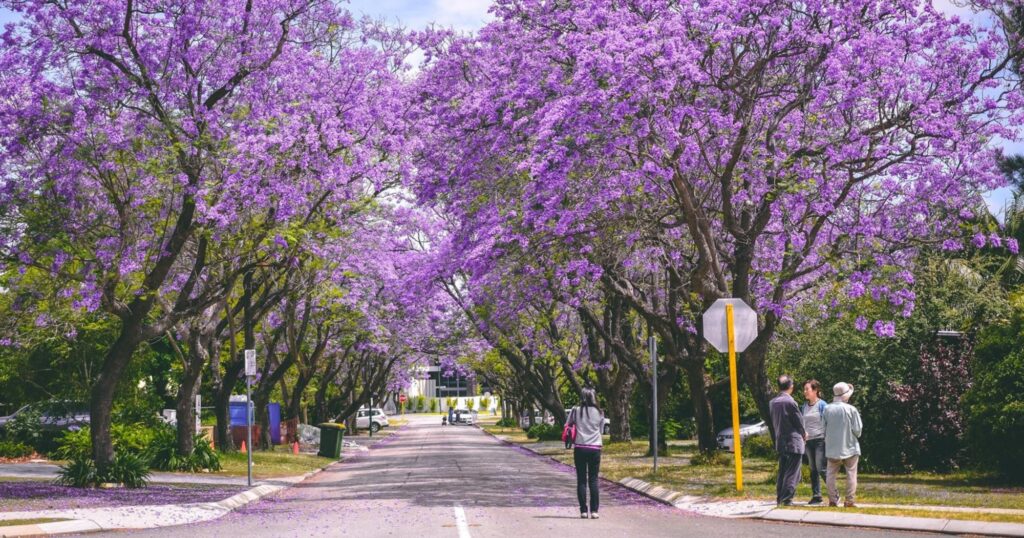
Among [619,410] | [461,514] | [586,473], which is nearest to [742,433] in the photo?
[619,410]

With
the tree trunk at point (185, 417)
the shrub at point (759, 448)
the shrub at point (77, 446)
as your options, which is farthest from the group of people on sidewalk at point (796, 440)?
the tree trunk at point (185, 417)

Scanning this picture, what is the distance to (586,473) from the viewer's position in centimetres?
1573

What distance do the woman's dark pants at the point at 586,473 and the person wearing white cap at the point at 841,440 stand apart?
130 inches

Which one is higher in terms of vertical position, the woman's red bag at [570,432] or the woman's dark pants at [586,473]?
the woman's red bag at [570,432]

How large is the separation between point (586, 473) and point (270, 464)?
17485 millimetres

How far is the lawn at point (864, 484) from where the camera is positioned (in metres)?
16.6

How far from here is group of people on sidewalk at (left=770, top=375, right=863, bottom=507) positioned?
617 inches

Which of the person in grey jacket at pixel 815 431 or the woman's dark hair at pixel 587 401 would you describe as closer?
the woman's dark hair at pixel 587 401

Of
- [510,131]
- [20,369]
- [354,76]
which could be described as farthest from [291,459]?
[510,131]

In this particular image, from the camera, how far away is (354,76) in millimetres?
23625

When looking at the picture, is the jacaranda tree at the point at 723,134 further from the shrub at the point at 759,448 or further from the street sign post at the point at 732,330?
the shrub at the point at 759,448

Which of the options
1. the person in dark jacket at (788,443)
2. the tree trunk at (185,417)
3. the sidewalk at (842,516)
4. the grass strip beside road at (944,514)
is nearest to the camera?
the sidewalk at (842,516)

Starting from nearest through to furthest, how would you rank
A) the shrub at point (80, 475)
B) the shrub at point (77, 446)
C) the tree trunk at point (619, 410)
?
1. the shrub at point (80, 475)
2. the shrub at point (77, 446)
3. the tree trunk at point (619, 410)

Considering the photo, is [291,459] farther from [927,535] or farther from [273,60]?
[927,535]
